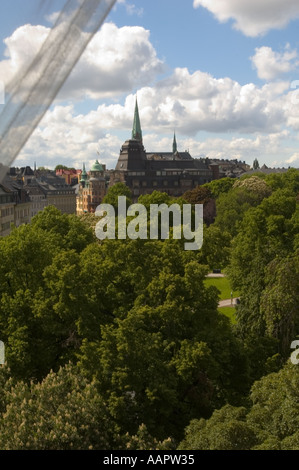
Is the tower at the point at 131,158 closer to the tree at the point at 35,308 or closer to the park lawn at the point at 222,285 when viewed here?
the park lawn at the point at 222,285

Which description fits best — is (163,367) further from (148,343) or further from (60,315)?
(60,315)

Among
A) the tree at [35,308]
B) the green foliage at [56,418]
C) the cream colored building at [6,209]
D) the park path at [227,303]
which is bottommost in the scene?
the park path at [227,303]

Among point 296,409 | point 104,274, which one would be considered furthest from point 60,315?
point 296,409

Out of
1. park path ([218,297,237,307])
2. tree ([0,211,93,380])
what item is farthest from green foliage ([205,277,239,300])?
tree ([0,211,93,380])

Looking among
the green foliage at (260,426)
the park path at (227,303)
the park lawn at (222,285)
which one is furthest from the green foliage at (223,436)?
the park lawn at (222,285)

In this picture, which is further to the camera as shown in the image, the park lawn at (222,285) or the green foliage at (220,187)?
the green foliage at (220,187)

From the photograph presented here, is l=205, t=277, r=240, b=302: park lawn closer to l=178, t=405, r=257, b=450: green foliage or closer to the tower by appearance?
l=178, t=405, r=257, b=450: green foliage

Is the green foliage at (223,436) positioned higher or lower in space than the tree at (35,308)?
lower

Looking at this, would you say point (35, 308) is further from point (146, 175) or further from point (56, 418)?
point (146, 175)

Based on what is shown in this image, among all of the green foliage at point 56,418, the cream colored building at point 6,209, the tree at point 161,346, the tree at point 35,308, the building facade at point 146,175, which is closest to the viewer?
the green foliage at point 56,418

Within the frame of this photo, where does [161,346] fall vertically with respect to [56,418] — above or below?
above

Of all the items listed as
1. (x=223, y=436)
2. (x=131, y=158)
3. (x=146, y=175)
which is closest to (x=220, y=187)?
(x=146, y=175)
